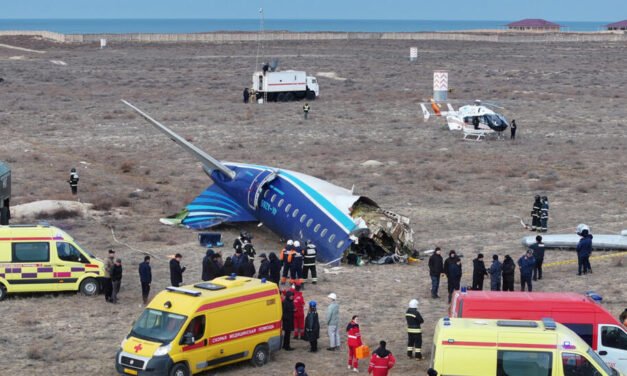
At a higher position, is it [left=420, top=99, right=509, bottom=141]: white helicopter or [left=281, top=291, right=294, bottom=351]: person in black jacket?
[left=420, top=99, right=509, bottom=141]: white helicopter

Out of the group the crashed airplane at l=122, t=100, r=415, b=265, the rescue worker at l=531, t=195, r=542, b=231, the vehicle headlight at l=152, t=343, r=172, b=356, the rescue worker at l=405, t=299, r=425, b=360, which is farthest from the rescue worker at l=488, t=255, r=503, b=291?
the vehicle headlight at l=152, t=343, r=172, b=356

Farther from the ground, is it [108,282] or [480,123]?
[480,123]

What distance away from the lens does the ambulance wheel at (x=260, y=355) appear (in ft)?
66.3

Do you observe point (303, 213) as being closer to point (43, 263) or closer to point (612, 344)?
point (43, 263)

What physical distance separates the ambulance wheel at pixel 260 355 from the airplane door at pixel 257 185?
37.0 feet

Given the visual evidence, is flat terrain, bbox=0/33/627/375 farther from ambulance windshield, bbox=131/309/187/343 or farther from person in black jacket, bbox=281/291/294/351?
ambulance windshield, bbox=131/309/187/343

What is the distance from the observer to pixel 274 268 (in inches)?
1005

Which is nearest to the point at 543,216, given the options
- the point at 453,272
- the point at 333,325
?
the point at 453,272

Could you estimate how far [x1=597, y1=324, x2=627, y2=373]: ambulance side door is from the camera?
19359mm

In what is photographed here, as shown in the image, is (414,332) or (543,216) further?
(543,216)

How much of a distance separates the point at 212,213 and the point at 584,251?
465 inches

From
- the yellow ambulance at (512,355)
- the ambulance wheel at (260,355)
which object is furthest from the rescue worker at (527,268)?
the yellow ambulance at (512,355)

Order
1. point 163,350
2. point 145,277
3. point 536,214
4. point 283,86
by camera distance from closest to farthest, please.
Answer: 1. point 163,350
2. point 145,277
3. point 536,214
4. point 283,86

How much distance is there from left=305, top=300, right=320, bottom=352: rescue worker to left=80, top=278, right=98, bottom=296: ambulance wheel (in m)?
6.65
